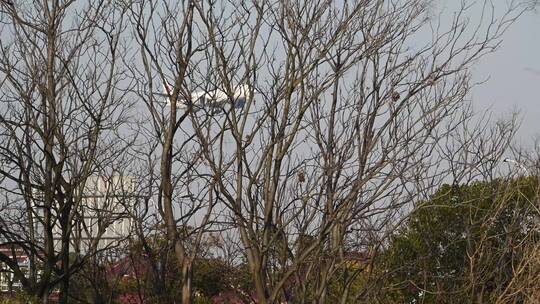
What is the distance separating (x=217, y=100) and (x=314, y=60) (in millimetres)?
869

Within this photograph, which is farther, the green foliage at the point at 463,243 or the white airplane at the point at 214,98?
the green foliage at the point at 463,243

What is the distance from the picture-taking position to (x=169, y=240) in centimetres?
830

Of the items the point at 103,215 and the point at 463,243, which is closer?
the point at 103,215

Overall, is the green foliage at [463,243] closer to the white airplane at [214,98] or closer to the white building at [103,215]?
the white airplane at [214,98]

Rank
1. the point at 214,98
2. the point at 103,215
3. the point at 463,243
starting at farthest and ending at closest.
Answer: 1. the point at 463,243
2. the point at 103,215
3. the point at 214,98

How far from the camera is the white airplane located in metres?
8.18

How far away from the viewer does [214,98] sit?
27.0 ft

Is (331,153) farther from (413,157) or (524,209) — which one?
(524,209)

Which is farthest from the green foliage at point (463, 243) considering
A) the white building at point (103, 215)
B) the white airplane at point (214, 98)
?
the white building at point (103, 215)

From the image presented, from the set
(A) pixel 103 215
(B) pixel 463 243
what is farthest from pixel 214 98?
(B) pixel 463 243

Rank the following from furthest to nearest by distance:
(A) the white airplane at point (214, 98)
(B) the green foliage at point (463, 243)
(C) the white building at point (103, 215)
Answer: (C) the white building at point (103, 215)
(B) the green foliage at point (463, 243)
(A) the white airplane at point (214, 98)

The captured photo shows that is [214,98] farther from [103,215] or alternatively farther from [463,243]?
[463,243]

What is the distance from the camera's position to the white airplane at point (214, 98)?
322 inches

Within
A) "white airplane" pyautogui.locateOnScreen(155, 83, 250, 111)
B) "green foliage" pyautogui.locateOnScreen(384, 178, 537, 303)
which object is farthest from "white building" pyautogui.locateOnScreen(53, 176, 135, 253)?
"green foliage" pyautogui.locateOnScreen(384, 178, 537, 303)
